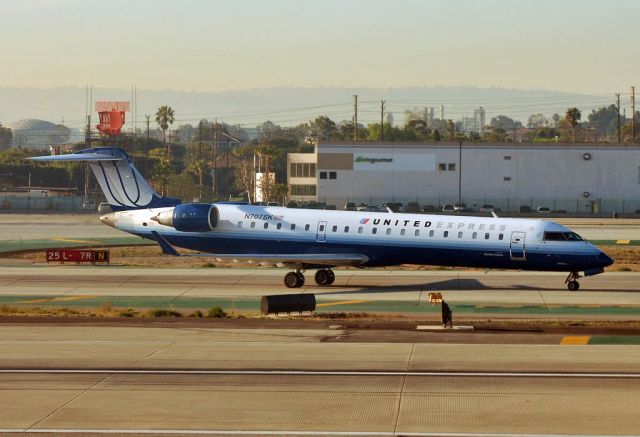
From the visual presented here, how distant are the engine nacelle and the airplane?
0.04 metres

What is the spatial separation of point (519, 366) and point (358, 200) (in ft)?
314

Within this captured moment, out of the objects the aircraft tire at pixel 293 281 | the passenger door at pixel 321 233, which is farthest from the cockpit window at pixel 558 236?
the aircraft tire at pixel 293 281

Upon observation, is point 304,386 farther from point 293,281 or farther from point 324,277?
point 324,277

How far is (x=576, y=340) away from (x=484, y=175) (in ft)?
301

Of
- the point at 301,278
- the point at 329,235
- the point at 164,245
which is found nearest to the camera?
the point at 329,235

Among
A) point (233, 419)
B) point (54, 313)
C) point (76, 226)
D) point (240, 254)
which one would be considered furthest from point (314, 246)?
point (76, 226)

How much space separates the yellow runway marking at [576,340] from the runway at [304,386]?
2.97 ft

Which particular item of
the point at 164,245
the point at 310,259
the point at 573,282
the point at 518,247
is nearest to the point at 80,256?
the point at 164,245

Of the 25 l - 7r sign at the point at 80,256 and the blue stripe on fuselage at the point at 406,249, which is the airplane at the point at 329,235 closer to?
the blue stripe on fuselage at the point at 406,249

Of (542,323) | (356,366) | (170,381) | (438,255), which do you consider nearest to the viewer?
(170,381)

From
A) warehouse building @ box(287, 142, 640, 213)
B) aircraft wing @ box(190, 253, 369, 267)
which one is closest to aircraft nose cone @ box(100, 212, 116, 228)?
aircraft wing @ box(190, 253, 369, 267)

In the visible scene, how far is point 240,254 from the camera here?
4478 cm

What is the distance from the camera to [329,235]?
43.9 meters

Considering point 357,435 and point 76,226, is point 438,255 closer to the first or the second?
point 357,435
